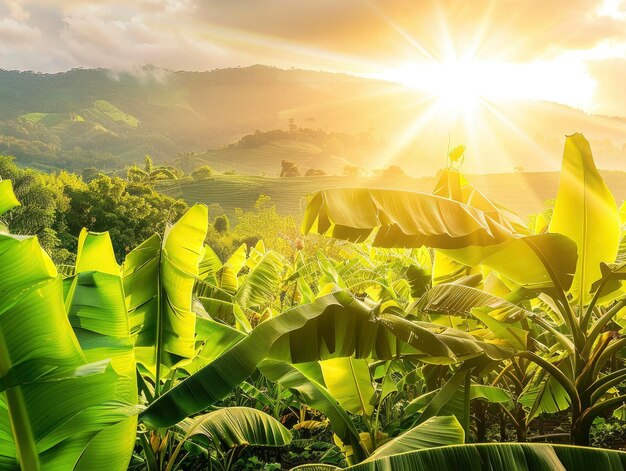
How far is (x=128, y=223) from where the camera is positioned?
43.8 meters

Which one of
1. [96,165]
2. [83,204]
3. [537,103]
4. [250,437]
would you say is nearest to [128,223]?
[83,204]

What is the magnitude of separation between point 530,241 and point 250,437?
1.80 metres

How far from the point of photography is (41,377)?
1.89 m

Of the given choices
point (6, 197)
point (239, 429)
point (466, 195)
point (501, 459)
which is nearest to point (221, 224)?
point (466, 195)

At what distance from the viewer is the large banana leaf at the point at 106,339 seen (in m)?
2.19

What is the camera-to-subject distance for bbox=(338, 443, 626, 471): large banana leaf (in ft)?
5.30

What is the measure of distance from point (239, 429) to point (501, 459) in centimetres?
165

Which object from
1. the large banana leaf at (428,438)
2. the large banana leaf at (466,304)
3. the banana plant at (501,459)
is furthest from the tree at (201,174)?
the banana plant at (501,459)

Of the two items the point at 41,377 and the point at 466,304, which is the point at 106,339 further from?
the point at 466,304

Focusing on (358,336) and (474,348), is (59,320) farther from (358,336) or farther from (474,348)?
(474,348)

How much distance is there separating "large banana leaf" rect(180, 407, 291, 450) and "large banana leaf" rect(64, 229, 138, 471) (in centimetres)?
50

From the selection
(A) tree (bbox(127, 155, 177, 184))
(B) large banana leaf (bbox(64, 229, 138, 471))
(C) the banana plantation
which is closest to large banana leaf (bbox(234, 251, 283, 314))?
(C) the banana plantation

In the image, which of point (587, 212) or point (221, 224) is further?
point (221, 224)

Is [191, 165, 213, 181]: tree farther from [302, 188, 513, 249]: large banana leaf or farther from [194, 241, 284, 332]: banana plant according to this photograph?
[302, 188, 513, 249]: large banana leaf
